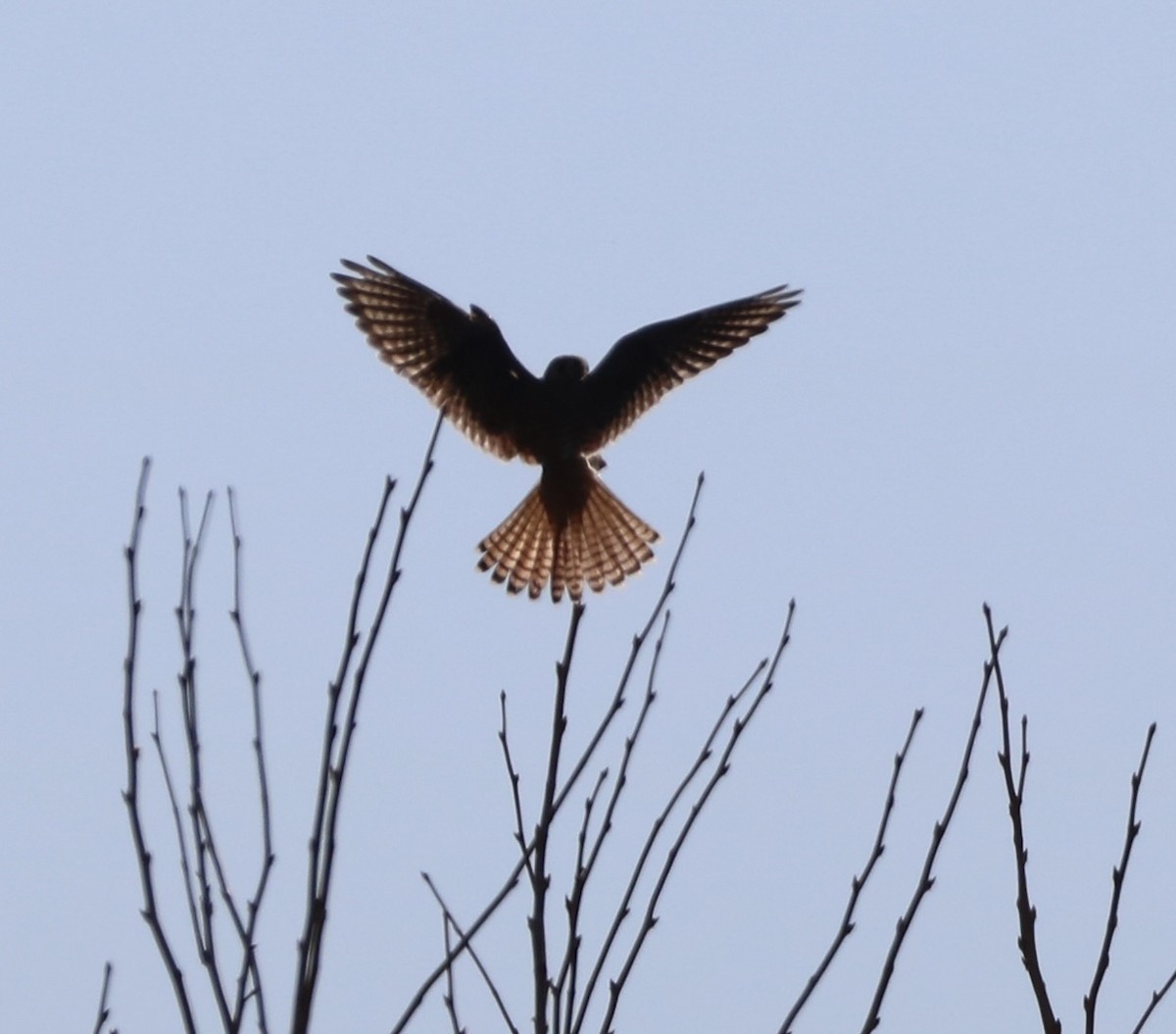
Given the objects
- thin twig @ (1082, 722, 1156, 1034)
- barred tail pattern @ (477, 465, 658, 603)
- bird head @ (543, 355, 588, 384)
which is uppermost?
bird head @ (543, 355, 588, 384)

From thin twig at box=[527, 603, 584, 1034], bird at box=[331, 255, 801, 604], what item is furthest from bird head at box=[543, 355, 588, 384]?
thin twig at box=[527, 603, 584, 1034]

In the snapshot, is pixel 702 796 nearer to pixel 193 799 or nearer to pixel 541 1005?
pixel 541 1005

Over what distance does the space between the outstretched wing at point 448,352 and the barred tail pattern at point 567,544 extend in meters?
0.34

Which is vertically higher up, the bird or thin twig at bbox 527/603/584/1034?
the bird

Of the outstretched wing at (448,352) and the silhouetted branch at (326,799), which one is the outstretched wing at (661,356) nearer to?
the outstretched wing at (448,352)

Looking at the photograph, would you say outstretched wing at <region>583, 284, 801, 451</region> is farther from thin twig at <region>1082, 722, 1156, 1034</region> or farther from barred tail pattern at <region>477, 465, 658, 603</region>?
thin twig at <region>1082, 722, 1156, 1034</region>

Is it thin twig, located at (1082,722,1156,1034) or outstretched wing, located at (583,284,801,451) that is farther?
outstretched wing, located at (583,284,801,451)

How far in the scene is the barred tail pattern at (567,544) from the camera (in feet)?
23.1

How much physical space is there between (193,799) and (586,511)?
436 centimetres

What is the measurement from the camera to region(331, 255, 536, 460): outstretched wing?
6.75 metres

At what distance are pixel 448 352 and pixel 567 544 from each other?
892mm

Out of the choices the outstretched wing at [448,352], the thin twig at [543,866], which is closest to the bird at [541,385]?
the outstretched wing at [448,352]

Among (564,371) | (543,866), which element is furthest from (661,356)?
(543,866)

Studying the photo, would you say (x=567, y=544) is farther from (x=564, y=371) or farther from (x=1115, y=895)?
(x=1115, y=895)
